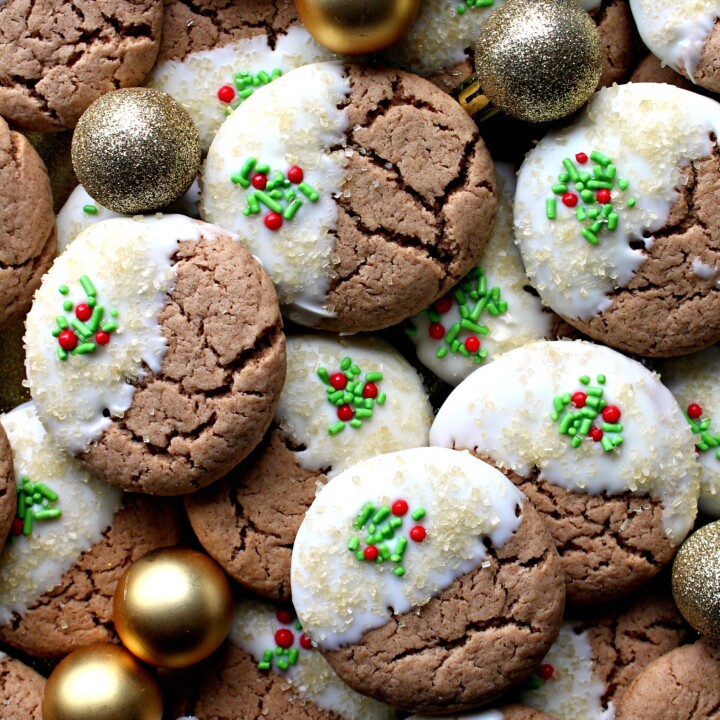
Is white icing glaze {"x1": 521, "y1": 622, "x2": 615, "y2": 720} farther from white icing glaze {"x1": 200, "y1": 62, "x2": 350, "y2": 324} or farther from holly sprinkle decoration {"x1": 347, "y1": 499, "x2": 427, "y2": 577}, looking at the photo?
white icing glaze {"x1": 200, "y1": 62, "x2": 350, "y2": 324}

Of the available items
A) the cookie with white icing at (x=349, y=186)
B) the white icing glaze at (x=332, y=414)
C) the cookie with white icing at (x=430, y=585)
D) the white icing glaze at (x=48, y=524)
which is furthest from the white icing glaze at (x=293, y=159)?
the white icing glaze at (x=48, y=524)

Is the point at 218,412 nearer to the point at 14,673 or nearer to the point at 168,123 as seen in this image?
the point at 168,123

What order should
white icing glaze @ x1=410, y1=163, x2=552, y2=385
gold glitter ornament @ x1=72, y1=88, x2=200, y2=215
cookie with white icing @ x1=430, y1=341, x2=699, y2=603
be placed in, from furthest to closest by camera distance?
white icing glaze @ x1=410, y1=163, x2=552, y2=385
cookie with white icing @ x1=430, y1=341, x2=699, y2=603
gold glitter ornament @ x1=72, y1=88, x2=200, y2=215

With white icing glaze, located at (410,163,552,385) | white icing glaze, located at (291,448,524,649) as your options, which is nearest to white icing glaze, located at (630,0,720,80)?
white icing glaze, located at (410,163,552,385)

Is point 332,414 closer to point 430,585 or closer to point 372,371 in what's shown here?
point 372,371

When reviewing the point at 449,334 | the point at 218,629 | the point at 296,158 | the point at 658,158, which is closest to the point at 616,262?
the point at 658,158

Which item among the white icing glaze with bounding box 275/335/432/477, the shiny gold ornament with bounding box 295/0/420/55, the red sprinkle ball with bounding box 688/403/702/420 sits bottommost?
the red sprinkle ball with bounding box 688/403/702/420
